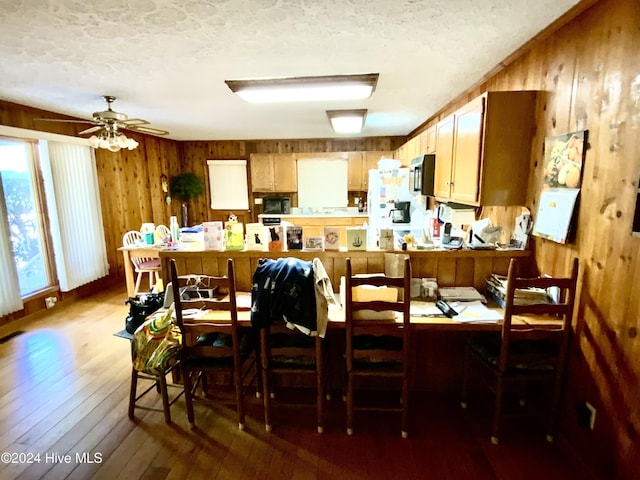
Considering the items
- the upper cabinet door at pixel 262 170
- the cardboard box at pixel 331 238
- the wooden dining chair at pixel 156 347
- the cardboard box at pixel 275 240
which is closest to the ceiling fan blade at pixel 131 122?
the cardboard box at pixel 275 240

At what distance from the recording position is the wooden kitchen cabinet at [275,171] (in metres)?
6.36

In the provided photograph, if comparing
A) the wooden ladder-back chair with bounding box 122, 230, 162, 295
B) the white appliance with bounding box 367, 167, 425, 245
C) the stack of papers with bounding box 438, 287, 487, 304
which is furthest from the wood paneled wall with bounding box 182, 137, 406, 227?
the stack of papers with bounding box 438, 287, 487, 304

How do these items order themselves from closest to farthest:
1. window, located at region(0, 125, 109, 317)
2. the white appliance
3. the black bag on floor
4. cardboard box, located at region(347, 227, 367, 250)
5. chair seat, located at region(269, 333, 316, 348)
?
1. chair seat, located at region(269, 333, 316, 348)
2. cardboard box, located at region(347, 227, 367, 250)
3. the black bag on floor
4. window, located at region(0, 125, 109, 317)
5. the white appliance

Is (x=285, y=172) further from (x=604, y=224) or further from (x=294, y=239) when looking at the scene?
(x=604, y=224)

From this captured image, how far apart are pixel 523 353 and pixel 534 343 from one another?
181mm

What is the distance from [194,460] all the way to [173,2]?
2399 mm

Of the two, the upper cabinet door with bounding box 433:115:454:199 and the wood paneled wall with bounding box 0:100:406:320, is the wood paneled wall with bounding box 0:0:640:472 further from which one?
the wood paneled wall with bounding box 0:100:406:320

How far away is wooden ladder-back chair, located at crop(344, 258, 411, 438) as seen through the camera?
1.83 m

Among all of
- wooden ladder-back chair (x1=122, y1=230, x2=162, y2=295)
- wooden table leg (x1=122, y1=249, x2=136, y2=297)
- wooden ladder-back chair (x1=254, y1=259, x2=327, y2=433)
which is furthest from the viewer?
wooden ladder-back chair (x1=122, y1=230, x2=162, y2=295)

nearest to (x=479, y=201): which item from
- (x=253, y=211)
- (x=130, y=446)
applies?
(x=130, y=446)

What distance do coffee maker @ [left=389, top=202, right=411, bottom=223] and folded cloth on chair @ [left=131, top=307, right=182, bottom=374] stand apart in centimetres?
349

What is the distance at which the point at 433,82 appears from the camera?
2943 millimetres

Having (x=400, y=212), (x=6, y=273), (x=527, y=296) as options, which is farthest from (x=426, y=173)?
(x=6, y=273)

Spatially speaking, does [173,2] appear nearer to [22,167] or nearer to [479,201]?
[479,201]
